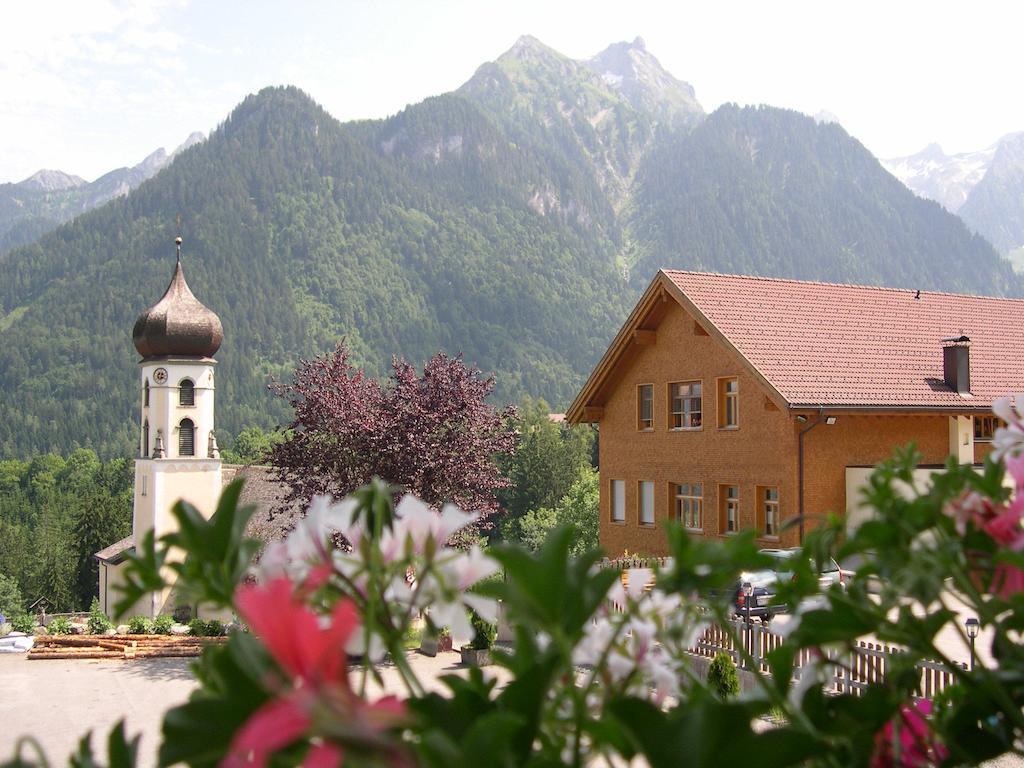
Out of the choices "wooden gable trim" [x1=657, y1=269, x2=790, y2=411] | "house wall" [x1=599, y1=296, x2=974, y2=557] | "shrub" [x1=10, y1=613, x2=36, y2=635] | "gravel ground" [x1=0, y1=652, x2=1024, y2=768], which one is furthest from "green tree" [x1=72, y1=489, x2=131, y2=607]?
"wooden gable trim" [x1=657, y1=269, x2=790, y2=411]

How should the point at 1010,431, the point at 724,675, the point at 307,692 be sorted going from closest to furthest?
the point at 307,692 < the point at 1010,431 < the point at 724,675

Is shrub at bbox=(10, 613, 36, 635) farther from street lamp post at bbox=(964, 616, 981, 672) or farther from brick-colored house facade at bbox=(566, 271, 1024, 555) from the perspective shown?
street lamp post at bbox=(964, 616, 981, 672)

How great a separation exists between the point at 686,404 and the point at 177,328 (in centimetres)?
3050

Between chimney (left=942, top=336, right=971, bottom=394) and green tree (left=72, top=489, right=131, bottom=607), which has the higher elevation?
chimney (left=942, top=336, right=971, bottom=394)

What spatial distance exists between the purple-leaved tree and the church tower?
80.0 feet

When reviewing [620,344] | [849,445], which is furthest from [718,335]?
[849,445]

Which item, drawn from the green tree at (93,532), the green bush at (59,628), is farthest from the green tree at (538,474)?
the green bush at (59,628)

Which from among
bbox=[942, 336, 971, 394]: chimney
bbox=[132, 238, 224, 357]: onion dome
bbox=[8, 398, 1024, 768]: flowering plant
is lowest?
bbox=[8, 398, 1024, 768]: flowering plant

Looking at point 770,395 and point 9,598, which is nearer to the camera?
point 770,395

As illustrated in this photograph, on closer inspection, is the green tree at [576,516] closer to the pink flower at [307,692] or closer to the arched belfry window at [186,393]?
the arched belfry window at [186,393]

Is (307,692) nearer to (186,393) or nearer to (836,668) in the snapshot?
(836,668)

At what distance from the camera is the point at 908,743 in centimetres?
109

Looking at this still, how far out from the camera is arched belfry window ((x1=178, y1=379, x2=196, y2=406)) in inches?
1891

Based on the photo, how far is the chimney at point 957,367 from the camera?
22.6 meters
